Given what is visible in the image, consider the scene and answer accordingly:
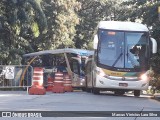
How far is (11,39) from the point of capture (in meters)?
32.6

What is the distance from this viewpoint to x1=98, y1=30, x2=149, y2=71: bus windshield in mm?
19203

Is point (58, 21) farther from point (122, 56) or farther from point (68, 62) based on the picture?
point (122, 56)

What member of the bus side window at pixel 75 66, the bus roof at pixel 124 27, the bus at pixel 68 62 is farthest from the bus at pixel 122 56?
the bus side window at pixel 75 66

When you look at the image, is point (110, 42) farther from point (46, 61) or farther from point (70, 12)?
point (70, 12)

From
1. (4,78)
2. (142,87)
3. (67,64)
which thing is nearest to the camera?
(142,87)

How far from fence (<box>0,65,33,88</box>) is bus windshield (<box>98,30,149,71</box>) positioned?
5.13 meters

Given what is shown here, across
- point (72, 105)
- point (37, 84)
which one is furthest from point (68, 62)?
point (72, 105)

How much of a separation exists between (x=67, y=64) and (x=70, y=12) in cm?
1196

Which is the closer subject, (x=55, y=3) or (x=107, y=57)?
(x=107, y=57)

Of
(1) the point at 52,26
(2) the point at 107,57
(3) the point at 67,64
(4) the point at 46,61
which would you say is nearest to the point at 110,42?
(2) the point at 107,57

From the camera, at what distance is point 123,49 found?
19.3 meters

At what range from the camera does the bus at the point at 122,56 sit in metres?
19.0

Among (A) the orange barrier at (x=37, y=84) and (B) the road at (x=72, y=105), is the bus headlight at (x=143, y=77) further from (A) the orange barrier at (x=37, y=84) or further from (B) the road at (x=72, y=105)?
(A) the orange barrier at (x=37, y=84)

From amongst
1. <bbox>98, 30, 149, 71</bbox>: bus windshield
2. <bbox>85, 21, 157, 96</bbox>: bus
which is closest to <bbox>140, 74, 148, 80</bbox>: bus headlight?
<bbox>85, 21, 157, 96</bbox>: bus
